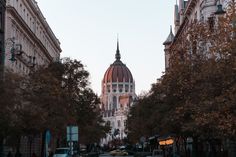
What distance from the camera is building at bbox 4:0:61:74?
2576 inches

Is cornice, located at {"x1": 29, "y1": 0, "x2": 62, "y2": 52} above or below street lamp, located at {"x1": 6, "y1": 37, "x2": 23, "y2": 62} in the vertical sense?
above

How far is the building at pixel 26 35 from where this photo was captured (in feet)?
215

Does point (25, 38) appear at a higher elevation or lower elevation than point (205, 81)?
higher

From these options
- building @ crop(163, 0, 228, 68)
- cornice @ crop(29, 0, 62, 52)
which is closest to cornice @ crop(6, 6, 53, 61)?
cornice @ crop(29, 0, 62, 52)

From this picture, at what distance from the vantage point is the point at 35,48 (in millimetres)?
85438

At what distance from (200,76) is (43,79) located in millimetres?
18360

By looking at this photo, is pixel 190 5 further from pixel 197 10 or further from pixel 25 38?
pixel 25 38

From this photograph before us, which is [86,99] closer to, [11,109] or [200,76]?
[11,109]

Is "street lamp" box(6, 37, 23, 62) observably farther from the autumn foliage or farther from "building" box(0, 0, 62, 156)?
the autumn foliage

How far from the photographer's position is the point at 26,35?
7688cm

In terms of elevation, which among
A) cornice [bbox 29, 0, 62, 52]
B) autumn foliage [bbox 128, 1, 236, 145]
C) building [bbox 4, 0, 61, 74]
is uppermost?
cornice [bbox 29, 0, 62, 52]

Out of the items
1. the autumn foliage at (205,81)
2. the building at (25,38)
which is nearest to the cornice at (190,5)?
the building at (25,38)

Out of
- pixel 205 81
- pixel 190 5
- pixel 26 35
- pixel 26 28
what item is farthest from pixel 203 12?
pixel 205 81

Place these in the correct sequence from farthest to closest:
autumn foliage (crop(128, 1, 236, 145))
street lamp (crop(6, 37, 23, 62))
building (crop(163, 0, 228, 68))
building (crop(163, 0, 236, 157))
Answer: building (crop(163, 0, 228, 68)) < building (crop(163, 0, 236, 157)) < street lamp (crop(6, 37, 23, 62)) < autumn foliage (crop(128, 1, 236, 145))
